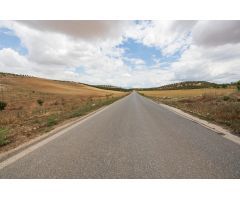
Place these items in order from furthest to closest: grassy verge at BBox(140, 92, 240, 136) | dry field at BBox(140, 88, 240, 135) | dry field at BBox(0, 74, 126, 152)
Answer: dry field at BBox(140, 88, 240, 135)
grassy verge at BBox(140, 92, 240, 136)
dry field at BBox(0, 74, 126, 152)

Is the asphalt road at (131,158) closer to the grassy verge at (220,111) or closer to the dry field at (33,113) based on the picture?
the dry field at (33,113)

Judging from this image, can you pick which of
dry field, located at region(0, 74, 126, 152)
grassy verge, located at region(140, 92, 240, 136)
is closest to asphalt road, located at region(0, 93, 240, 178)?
dry field, located at region(0, 74, 126, 152)

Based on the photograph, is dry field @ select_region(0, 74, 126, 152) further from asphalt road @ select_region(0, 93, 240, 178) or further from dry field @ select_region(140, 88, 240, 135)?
dry field @ select_region(140, 88, 240, 135)

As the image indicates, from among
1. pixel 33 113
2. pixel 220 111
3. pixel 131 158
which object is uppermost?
pixel 220 111

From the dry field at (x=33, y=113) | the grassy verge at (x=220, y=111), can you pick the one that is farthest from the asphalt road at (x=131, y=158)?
the grassy verge at (x=220, y=111)

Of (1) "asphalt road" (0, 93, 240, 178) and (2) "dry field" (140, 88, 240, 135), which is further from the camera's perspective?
(2) "dry field" (140, 88, 240, 135)

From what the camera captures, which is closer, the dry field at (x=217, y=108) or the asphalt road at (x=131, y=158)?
the asphalt road at (x=131, y=158)

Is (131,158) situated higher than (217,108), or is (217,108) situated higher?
(217,108)

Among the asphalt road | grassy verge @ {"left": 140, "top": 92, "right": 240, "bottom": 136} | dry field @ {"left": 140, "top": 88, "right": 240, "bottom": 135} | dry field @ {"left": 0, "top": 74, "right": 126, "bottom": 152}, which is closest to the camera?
the asphalt road

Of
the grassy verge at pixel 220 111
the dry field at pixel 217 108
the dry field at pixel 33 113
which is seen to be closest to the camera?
the dry field at pixel 33 113

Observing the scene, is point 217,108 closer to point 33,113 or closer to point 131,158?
point 131,158

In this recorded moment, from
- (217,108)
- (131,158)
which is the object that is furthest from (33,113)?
(131,158)
